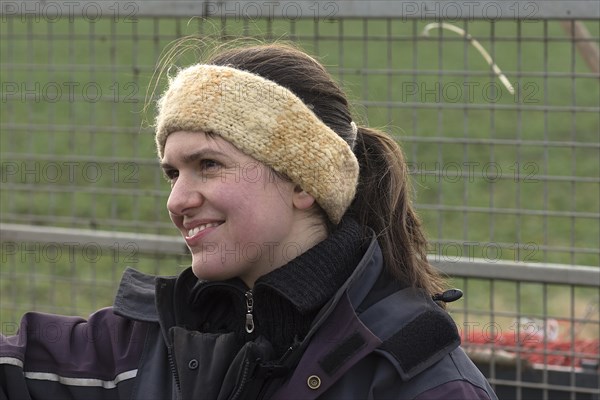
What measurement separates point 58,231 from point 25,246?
47cm

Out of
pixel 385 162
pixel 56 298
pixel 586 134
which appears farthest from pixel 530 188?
pixel 385 162

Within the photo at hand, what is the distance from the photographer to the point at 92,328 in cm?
266

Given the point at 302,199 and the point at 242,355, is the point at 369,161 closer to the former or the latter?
the point at 302,199

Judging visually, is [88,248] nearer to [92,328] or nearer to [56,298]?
[92,328]

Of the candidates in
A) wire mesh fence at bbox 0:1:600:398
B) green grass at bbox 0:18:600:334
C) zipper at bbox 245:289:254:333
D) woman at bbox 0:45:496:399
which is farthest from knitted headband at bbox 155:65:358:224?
green grass at bbox 0:18:600:334

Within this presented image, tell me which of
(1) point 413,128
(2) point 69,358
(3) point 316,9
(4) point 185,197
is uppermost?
(3) point 316,9

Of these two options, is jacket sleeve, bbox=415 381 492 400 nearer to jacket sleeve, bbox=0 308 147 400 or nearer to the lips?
the lips

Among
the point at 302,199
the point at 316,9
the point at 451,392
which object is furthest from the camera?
the point at 316,9

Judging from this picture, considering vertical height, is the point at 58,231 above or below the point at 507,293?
above

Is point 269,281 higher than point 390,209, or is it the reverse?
point 390,209

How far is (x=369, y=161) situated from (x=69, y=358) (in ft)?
2.93

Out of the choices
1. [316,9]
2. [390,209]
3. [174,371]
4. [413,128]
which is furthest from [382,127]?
[413,128]

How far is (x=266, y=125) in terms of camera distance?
8.03ft

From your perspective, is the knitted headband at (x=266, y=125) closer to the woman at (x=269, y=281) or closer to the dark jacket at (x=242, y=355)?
the woman at (x=269, y=281)
